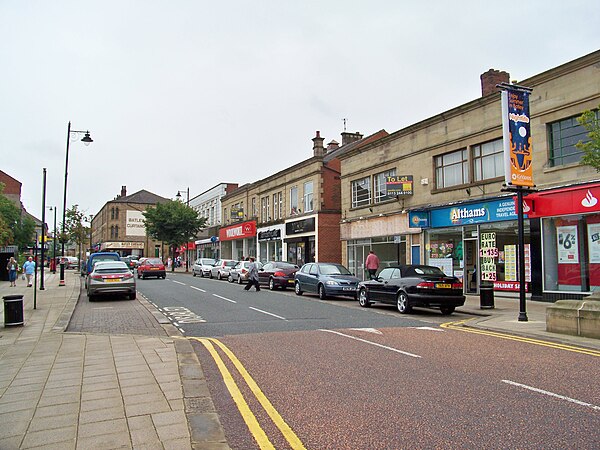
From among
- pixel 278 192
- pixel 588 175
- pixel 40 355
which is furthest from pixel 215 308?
pixel 278 192

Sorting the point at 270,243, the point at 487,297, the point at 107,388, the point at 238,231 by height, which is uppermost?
the point at 238,231

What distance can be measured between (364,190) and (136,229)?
74217mm

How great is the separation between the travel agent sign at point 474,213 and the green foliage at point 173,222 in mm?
36452

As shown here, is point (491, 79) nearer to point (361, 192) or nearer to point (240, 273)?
point (361, 192)

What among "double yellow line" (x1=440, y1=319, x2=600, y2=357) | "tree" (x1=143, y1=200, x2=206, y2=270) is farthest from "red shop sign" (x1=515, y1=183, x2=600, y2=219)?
"tree" (x1=143, y1=200, x2=206, y2=270)

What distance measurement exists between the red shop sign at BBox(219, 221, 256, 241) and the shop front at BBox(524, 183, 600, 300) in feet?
95.9

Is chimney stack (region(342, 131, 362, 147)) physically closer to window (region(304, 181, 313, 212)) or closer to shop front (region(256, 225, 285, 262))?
window (region(304, 181, 313, 212))

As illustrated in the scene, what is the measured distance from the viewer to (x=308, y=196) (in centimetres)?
3484

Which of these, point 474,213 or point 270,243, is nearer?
point 474,213

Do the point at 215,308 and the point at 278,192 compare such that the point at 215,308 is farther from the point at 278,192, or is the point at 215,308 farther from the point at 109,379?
the point at 278,192

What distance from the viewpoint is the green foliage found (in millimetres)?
53344

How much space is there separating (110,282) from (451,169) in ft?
48.1

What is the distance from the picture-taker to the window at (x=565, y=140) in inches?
635

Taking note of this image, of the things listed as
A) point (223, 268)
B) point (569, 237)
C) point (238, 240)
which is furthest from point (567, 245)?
point (238, 240)
